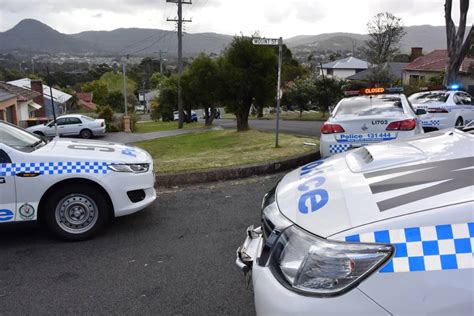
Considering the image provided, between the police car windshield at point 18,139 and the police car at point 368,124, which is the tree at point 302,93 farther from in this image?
the police car windshield at point 18,139

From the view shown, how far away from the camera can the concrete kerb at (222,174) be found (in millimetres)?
6863

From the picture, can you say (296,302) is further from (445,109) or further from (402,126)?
(445,109)

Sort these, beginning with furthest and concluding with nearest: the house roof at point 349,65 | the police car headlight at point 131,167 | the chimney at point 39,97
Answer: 1. the house roof at point 349,65
2. the chimney at point 39,97
3. the police car headlight at point 131,167

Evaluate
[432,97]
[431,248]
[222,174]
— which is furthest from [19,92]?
[431,248]

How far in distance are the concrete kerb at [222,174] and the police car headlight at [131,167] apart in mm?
1890

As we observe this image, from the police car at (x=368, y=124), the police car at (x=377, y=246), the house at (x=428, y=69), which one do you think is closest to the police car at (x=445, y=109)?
the police car at (x=368, y=124)

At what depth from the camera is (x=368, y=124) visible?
679 centimetres

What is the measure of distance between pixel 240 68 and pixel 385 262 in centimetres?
2099

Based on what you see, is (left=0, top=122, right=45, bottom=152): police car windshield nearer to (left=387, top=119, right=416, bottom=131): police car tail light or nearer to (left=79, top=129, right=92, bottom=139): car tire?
(left=387, top=119, right=416, bottom=131): police car tail light

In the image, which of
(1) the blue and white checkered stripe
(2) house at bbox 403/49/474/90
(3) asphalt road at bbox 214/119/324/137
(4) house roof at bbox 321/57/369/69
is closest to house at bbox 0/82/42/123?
(3) asphalt road at bbox 214/119/324/137

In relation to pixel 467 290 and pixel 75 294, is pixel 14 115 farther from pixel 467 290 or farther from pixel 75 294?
pixel 467 290

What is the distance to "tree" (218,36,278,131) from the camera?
861 inches

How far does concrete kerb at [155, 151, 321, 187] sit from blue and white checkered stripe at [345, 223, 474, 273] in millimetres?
5437

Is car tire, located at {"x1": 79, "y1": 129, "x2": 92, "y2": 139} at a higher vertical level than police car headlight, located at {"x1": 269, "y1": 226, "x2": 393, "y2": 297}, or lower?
lower
